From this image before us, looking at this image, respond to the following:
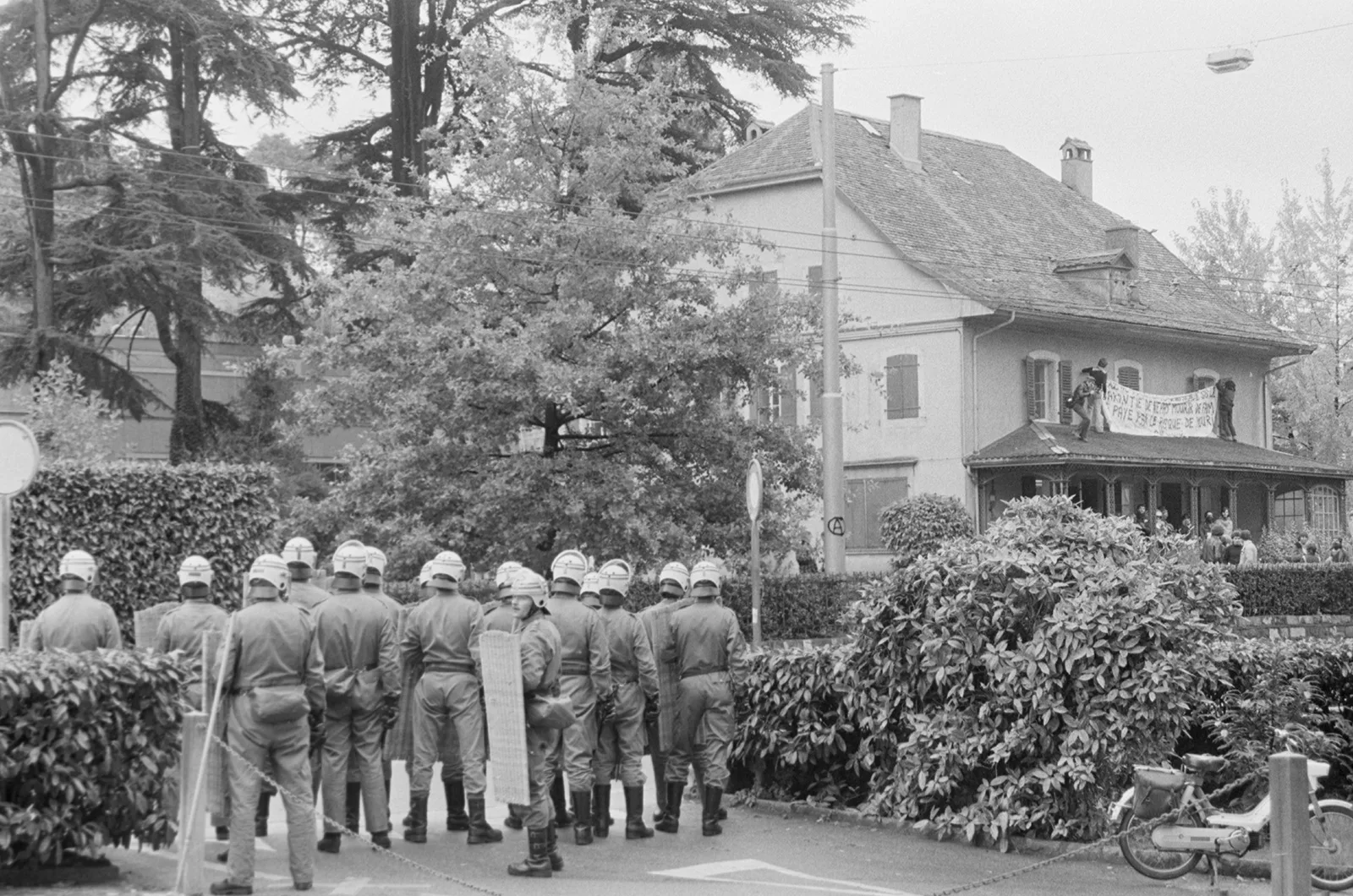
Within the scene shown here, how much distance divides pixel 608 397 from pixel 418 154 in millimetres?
15850

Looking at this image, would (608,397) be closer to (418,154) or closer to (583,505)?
(583,505)

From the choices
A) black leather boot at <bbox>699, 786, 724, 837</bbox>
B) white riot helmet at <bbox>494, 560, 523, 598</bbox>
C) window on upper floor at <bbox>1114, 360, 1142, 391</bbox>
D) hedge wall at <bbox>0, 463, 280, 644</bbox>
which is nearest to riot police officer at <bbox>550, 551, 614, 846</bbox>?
white riot helmet at <bbox>494, 560, 523, 598</bbox>

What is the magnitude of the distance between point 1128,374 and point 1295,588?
40.2ft

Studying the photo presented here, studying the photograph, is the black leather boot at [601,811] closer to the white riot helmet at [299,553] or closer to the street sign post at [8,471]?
the white riot helmet at [299,553]

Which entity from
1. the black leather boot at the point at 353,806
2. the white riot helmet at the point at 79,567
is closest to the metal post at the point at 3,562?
the white riot helmet at the point at 79,567

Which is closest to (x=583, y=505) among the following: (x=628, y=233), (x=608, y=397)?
(x=608, y=397)

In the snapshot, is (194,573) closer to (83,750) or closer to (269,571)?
(269,571)

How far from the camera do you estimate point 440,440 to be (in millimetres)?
23734

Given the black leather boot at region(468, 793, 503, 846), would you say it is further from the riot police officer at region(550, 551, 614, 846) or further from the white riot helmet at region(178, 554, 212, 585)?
the white riot helmet at region(178, 554, 212, 585)

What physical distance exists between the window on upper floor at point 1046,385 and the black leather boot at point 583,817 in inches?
1194

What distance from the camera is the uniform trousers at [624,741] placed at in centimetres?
1268

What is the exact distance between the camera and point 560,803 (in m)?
13.1

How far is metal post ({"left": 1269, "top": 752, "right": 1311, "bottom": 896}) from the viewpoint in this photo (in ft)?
26.1

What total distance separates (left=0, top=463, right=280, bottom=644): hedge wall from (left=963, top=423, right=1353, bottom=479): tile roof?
21016 millimetres
